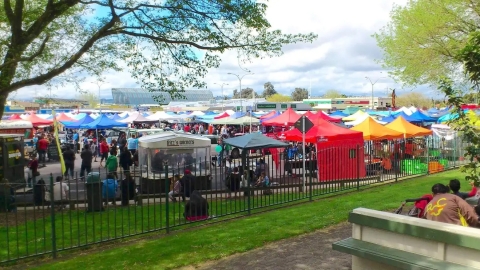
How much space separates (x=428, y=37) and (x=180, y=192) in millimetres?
17727

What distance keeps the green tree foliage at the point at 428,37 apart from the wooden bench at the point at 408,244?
58.0 feet

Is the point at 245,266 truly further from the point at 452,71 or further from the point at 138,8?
the point at 452,71

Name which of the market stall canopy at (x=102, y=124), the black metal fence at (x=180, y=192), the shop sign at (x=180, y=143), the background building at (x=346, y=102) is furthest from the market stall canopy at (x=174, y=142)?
the background building at (x=346, y=102)

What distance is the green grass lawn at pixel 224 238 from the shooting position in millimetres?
7453

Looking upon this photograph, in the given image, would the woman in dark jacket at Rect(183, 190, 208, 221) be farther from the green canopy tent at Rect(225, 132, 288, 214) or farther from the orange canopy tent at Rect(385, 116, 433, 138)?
the orange canopy tent at Rect(385, 116, 433, 138)

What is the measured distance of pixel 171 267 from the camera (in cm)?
700

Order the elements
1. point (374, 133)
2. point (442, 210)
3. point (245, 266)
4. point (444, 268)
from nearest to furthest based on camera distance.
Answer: point (444, 268), point (442, 210), point (245, 266), point (374, 133)

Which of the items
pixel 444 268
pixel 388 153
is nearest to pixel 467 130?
pixel 444 268

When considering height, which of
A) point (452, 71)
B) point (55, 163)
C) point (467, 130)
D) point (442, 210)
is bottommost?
point (55, 163)

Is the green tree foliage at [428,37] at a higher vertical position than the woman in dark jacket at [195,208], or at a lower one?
higher

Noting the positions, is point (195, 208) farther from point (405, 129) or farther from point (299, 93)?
point (299, 93)

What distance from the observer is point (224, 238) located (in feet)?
28.0

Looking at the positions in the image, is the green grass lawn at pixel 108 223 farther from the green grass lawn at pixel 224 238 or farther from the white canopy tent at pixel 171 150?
the white canopy tent at pixel 171 150

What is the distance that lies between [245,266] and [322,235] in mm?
2238
